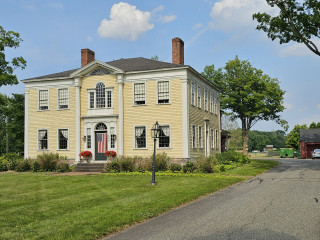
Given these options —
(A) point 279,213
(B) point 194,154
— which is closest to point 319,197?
(A) point 279,213

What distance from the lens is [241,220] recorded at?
813cm

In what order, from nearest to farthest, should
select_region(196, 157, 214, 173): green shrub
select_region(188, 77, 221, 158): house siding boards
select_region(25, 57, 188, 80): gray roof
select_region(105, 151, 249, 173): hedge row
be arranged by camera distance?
select_region(196, 157, 214, 173): green shrub, select_region(105, 151, 249, 173): hedge row, select_region(188, 77, 221, 158): house siding boards, select_region(25, 57, 188, 80): gray roof

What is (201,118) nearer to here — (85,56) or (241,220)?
(85,56)

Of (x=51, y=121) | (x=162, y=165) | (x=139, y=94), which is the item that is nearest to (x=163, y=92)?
(x=139, y=94)

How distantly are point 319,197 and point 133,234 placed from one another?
744cm

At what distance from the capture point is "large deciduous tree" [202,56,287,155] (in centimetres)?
5234

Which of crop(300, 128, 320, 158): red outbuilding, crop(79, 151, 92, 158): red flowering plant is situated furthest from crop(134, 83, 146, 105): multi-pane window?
crop(300, 128, 320, 158): red outbuilding

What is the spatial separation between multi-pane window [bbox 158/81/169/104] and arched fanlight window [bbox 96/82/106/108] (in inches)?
175

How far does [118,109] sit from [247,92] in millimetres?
31291

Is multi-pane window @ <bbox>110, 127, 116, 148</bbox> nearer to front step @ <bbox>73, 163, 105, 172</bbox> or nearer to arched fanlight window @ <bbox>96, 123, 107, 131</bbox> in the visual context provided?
arched fanlight window @ <bbox>96, 123, 107, 131</bbox>

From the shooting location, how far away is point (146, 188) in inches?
569

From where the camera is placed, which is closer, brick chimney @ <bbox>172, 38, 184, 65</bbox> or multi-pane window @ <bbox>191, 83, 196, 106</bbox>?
multi-pane window @ <bbox>191, 83, 196, 106</bbox>

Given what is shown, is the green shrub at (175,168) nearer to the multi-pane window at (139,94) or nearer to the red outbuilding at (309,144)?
the multi-pane window at (139,94)

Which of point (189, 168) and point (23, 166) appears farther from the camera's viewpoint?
point (23, 166)
